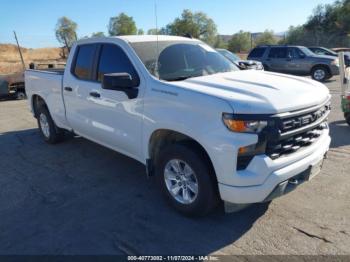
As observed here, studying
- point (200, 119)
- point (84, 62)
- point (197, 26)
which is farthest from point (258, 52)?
point (197, 26)

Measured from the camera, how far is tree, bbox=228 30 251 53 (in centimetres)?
5131

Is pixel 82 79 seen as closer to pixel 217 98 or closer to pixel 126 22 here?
pixel 217 98

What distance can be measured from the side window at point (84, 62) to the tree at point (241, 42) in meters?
48.0

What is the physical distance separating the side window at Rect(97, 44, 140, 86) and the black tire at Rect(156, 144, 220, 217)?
38.3 inches

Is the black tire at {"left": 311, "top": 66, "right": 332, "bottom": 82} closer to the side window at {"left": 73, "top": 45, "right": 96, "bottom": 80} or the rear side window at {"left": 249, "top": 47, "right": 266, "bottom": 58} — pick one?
the rear side window at {"left": 249, "top": 47, "right": 266, "bottom": 58}

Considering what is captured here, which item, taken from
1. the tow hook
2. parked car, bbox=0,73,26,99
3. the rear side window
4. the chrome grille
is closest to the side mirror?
the chrome grille

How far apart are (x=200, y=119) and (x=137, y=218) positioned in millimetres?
1370

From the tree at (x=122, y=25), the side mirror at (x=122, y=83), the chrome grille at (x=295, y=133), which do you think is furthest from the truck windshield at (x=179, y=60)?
the tree at (x=122, y=25)

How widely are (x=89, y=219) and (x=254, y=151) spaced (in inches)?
78.5

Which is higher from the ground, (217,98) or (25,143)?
(217,98)

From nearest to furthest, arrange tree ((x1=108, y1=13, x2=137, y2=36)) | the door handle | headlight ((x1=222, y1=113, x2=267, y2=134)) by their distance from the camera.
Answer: headlight ((x1=222, y1=113, x2=267, y2=134)) → the door handle → tree ((x1=108, y1=13, x2=137, y2=36))

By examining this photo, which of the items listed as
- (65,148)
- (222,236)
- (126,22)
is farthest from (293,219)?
(126,22)

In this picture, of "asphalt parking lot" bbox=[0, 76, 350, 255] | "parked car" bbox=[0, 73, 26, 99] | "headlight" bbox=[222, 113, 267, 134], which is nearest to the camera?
"headlight" bbox=[222, 113, 267, 134]

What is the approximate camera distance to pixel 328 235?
329cm
